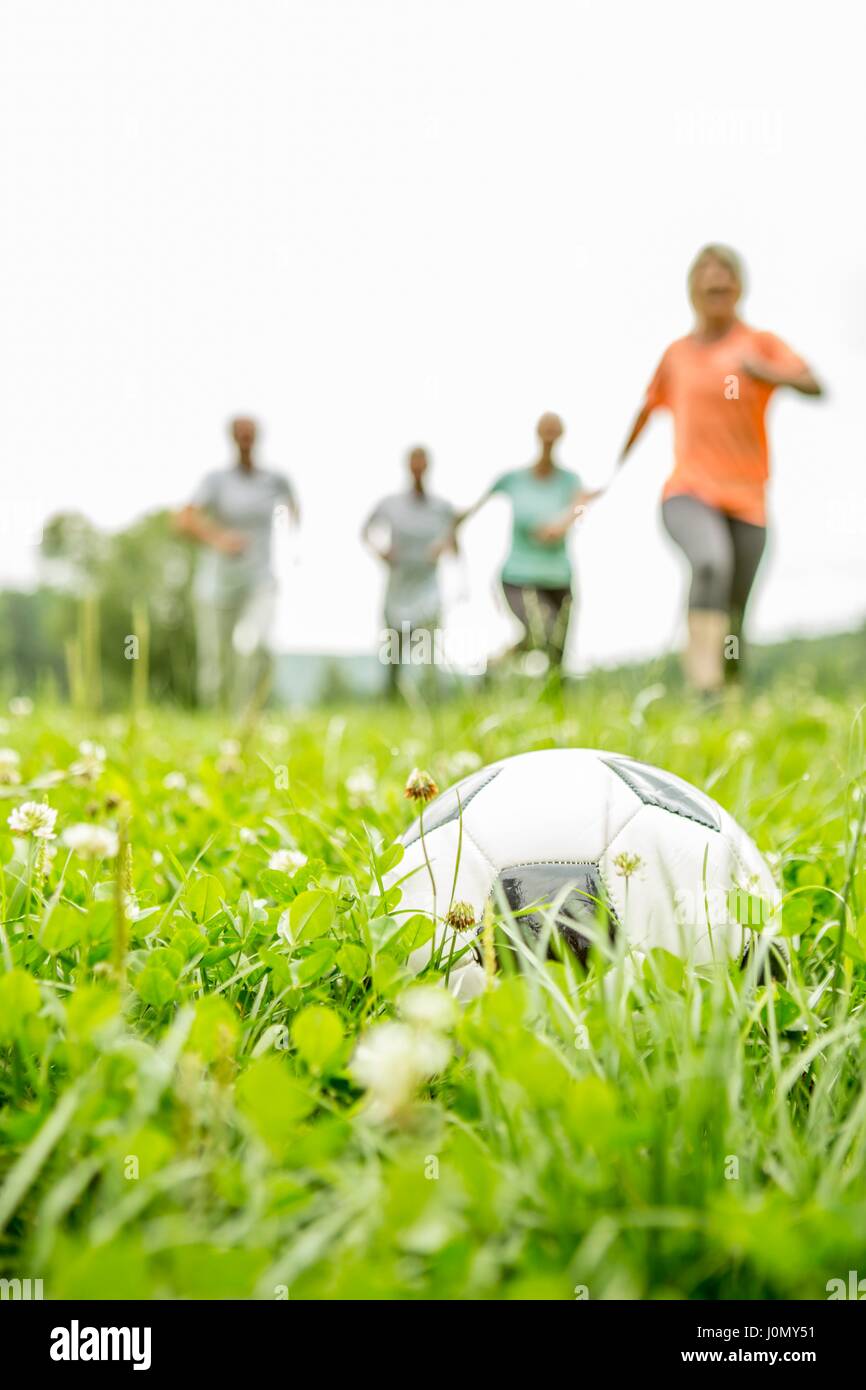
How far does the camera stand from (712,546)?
5.39 meters

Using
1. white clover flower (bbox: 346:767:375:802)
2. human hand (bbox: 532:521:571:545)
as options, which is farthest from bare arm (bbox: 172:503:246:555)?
white clover flower (bbox: 346:767:375:802)

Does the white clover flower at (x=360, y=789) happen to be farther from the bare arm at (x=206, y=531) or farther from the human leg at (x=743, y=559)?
the bare arm at (x=206, y=531)

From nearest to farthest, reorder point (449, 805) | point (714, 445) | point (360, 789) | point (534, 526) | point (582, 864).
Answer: point (582, 864) → point (449, 805) → point (360, 789) → point (714, 445) → point (534, 526)

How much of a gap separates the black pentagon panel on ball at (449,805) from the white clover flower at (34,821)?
0.66 m

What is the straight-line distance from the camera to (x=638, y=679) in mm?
4023

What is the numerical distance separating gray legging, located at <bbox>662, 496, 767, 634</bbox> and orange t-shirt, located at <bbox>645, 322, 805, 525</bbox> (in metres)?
0.06

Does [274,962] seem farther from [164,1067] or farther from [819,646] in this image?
[819,646]

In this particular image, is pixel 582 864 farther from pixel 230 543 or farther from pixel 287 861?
pixel 230 543

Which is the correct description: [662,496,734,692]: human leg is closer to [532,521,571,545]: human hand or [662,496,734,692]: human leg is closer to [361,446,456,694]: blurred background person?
[532,521,571,545]: human hand

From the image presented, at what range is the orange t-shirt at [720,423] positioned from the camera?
5.39 meters

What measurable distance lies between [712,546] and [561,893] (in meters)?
4.03

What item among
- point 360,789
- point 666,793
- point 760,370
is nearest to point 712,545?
point 760,370

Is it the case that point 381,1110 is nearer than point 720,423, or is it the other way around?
point 381,1110
